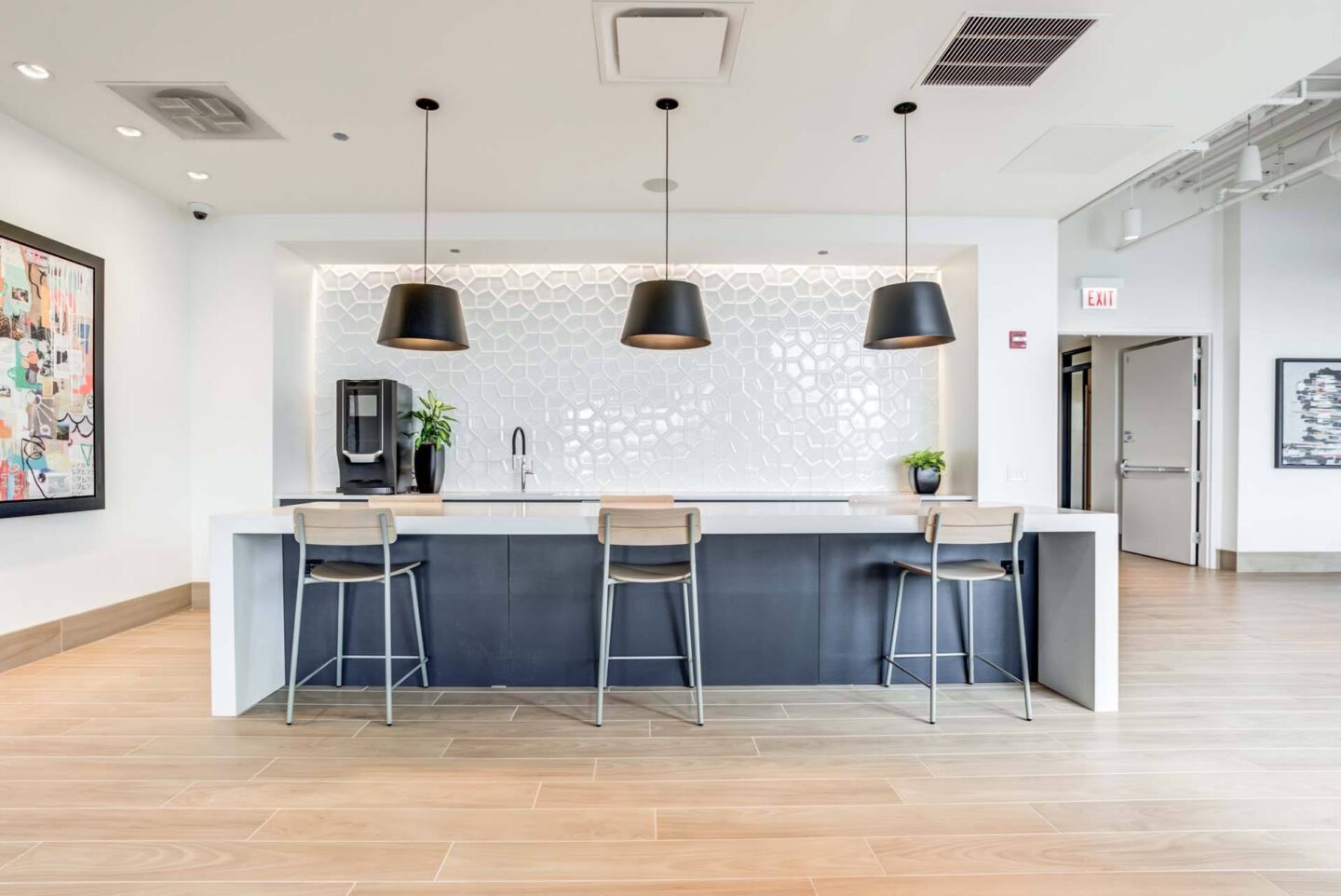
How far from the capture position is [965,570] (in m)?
2.88

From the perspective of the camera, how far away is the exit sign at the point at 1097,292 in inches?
237

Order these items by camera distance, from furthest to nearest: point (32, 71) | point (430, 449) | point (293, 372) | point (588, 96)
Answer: point (293, 372) → point (430, 449) → point (588, 96) → point (32, 71)

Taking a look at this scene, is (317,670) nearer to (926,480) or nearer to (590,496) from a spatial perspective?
(590,496)

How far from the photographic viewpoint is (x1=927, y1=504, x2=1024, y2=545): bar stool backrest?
9.07ft

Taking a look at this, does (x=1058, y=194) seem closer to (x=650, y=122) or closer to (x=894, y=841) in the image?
(x=650, y=122)

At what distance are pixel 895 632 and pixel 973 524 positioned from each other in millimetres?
691

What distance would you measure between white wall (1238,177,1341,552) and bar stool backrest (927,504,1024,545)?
4915mm

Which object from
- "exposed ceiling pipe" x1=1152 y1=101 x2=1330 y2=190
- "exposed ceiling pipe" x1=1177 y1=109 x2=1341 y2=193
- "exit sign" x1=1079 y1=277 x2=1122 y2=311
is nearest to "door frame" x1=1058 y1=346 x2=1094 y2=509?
"exit sign" x1=1079 y1=277 x2=1122 y2=311

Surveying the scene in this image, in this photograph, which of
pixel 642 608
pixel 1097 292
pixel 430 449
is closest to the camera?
pixel 642 608

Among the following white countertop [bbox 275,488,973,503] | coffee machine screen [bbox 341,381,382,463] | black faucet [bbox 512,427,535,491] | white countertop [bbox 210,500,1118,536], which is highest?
coffee machine screen [bbox 341,381,382,463]

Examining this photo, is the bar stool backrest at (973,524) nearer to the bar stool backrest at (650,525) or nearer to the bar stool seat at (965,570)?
the bar stool seat at (965,570)

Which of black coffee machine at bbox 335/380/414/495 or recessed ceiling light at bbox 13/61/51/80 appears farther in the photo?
black coffee machine at bbox 335/380/414/495

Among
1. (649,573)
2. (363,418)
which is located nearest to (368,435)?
(363,418)

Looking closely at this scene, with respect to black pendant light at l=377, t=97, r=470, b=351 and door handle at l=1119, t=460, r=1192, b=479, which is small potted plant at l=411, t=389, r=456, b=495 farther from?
door handle at l=1119, t=460, r=1192, b=479
